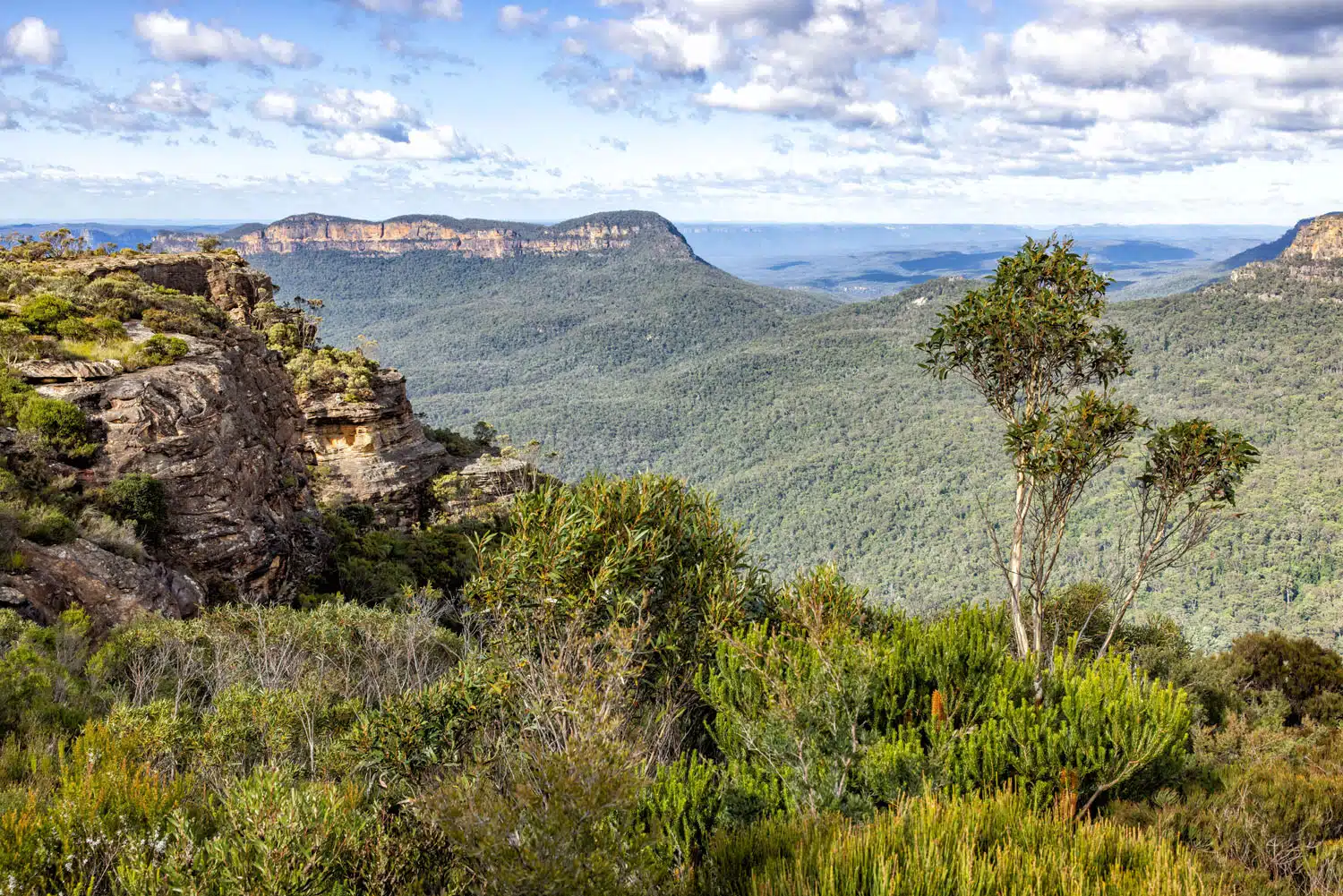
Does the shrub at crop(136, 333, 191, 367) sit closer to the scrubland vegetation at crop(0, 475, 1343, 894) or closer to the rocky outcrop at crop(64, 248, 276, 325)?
the rocky outcrop at crop(64, 248, 276, 325)

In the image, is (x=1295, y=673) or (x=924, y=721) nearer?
(x=924, y=721)

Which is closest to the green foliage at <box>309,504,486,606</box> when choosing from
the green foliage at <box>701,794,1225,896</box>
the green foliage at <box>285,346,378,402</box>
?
the green foliage at <box>285,346,378,402</box>

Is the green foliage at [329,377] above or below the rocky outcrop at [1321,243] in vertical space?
below

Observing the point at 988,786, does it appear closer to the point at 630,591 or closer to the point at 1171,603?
the point at 630,591

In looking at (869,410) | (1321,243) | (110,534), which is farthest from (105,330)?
(1321,243)

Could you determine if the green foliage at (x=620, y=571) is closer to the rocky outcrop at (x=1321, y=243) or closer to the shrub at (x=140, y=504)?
the shrub at (x=140, y=504)

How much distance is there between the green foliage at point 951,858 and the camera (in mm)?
4027

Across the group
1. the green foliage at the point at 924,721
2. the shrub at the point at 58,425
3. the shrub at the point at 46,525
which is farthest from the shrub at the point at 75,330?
the green foliage at the point at 924,721

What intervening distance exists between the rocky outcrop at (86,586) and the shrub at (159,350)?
205 inches

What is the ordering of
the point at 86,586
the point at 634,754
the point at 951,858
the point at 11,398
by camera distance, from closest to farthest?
1. the point at 951,858
2. the point at 634,754
3. the point at 86,586
4. the point at 11,398

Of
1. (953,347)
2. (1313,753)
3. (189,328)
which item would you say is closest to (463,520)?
(189,328)

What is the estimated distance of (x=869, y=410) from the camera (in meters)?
98.9

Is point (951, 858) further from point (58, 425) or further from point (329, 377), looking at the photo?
point (329, 377)

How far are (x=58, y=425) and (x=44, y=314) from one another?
3.71 meters
